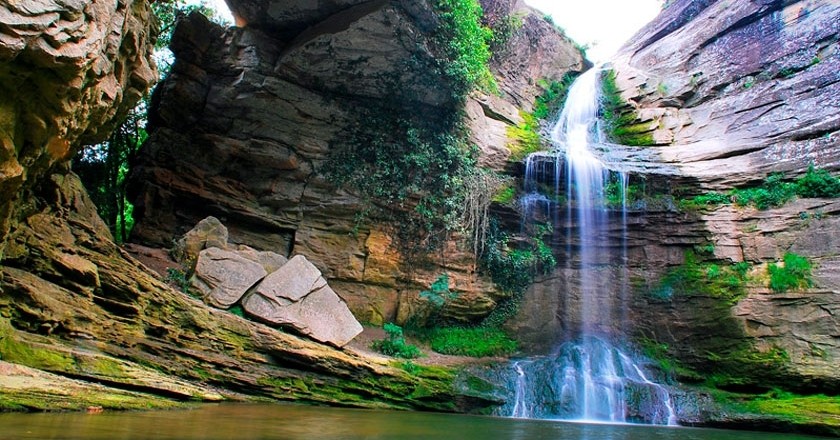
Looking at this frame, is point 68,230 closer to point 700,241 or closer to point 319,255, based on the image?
point 319,255

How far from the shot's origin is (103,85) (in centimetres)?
646

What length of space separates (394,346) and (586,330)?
5903mm

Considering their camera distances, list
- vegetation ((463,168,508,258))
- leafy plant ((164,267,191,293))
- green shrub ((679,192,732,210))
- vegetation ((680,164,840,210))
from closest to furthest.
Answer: leafy plant ((164,267,191,293)) → vegetation ((680,164,840,210)) → green shrub ((679,192,732,210)) → vegetation ((463,168,508,258))

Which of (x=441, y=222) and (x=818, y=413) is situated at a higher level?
(x=441, y=222)

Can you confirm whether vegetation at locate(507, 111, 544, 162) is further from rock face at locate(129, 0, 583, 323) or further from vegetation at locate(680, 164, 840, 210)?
vegetation at locate(680, 164, 840, 210)

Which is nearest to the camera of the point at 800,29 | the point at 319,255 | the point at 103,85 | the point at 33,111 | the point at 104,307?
the point at 33,111

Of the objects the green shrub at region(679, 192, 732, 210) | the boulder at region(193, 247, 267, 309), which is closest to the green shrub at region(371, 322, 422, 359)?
the boulder at region(193, 247, 267, 309)

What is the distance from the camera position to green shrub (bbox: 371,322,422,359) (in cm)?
1208

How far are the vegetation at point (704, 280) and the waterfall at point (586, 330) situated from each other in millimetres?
1098

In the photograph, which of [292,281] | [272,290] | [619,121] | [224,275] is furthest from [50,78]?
[619,121]

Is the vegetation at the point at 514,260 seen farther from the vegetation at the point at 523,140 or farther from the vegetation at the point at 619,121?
the vegetation at the point at 619,121

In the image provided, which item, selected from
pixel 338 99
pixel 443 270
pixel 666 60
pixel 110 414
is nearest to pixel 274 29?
pixel 338 99

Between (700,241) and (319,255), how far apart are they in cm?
1038

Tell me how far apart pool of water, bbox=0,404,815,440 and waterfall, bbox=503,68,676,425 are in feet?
8.78
